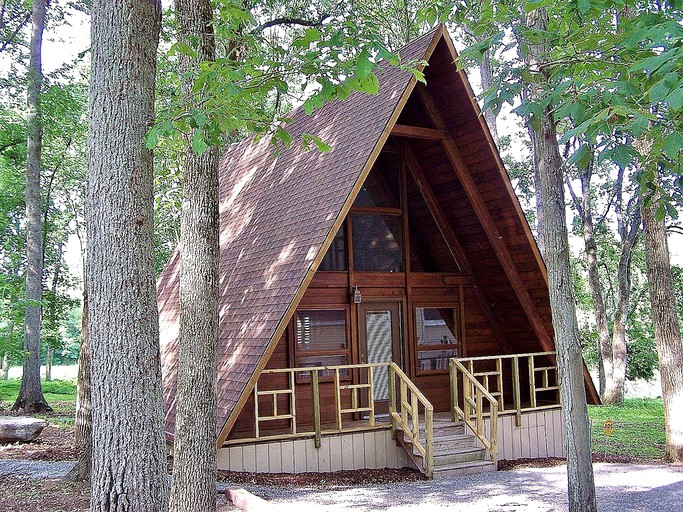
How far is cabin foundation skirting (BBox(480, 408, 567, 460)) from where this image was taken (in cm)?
988

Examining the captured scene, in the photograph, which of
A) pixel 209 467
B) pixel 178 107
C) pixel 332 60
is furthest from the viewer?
pixel 209 467

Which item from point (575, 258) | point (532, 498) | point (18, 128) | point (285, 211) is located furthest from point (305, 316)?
point (575, 258)

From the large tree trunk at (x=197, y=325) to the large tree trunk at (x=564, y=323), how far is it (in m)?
2.91

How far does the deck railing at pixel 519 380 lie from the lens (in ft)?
32.8

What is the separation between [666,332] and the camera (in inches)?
363

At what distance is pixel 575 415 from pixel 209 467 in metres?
3.11

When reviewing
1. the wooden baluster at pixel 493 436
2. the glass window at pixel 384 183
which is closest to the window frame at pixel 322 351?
the glass window at pixel 384 183

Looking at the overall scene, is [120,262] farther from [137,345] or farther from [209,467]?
[209,467]

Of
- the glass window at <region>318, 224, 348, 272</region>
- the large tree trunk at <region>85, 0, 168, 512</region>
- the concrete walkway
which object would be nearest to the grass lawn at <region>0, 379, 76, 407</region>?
the concrete walkway

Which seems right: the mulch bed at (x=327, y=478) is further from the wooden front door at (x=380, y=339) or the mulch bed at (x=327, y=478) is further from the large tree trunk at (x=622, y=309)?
the large tree trunk at (x=622, y=309)

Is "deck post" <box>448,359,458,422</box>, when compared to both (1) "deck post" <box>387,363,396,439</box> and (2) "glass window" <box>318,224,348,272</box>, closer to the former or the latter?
(1) "deck post" <box>387,363,396,439</box>

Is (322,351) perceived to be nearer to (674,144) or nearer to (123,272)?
(123,272)

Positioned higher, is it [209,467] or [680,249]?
[680,249]

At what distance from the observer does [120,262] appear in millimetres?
3875
